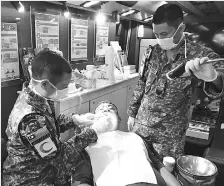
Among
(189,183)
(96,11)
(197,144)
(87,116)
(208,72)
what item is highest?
(96,11)

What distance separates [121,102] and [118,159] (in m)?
2.14

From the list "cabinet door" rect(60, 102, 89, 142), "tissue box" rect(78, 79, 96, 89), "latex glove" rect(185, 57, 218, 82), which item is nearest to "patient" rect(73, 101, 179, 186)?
"latex glove" rect(185, 57, 218, 82)

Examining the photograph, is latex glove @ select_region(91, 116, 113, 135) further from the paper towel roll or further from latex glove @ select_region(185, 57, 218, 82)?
the paper towel roll

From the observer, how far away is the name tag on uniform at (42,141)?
1.08m

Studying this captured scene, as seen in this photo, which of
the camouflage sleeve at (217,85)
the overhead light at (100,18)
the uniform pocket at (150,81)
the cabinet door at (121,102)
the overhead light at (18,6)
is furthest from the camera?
the overhead light at (100,18)

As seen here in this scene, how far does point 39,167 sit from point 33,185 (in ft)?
0.36

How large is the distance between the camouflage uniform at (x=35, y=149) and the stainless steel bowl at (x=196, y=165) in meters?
0.73

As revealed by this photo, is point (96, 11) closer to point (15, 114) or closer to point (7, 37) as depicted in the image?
point (7, 37)

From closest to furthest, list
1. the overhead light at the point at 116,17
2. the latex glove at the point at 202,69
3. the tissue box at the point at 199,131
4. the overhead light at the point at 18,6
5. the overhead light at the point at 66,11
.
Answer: the latex glove at the point at 202,69, the overhead light at the point at 18,6, the tissue box at the point at 199,131, the overhead light at the point at 66,11, the overhead light at the point at 116,17

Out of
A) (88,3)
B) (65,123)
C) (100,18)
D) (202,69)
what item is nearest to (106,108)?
(65,123)

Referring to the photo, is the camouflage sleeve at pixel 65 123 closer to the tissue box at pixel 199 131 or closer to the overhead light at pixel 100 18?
the tissue box at pixel 199 131

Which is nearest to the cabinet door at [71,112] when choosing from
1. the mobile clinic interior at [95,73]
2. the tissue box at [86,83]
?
the mobile clinic interior at [95,73]

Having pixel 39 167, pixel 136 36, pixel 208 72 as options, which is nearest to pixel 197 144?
pixel 208 72

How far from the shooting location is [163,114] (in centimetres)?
162
